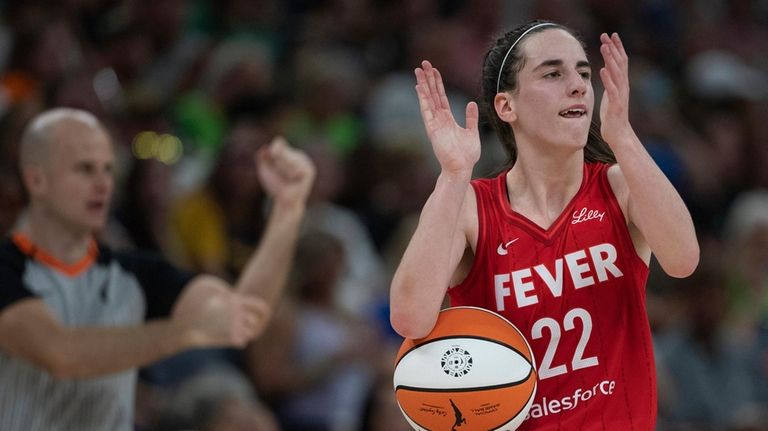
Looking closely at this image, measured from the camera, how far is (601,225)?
4281 millimetres

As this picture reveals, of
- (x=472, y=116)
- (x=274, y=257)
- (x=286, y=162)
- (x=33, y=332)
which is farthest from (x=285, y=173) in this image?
(x=472, y=116)

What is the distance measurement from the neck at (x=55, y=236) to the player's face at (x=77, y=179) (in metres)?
0.03

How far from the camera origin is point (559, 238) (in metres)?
4.28

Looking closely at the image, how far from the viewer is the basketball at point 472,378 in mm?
4070

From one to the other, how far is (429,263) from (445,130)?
1.57ft

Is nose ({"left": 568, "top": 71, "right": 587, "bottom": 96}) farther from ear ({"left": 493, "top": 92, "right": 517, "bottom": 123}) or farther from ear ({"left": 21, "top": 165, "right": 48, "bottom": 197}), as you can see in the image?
ear ({"left": 21, "top": 165, "right": 48, "bottom": 197})

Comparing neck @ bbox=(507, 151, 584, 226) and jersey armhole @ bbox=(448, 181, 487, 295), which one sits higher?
neck @ bbox=(507, 151, 584, 226)

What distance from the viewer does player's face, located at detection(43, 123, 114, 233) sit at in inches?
231

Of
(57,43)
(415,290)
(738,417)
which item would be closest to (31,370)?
(415,290)

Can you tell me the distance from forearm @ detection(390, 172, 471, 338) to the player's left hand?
2.15 meters

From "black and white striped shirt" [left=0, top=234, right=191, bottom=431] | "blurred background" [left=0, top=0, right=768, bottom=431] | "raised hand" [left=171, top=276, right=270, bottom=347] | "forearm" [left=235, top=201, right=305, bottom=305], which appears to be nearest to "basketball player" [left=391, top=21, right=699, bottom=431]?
"raised hand" [left=171, top=276, right=270, bottom=347]

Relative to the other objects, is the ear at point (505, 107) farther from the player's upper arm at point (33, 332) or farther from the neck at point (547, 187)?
the player's upper arm at point (33, 332)

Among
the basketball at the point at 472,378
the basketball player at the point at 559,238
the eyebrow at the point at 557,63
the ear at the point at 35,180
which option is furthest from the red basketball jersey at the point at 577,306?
the ear at the point at 35,180

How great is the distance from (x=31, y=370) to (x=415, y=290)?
8.07 feet
